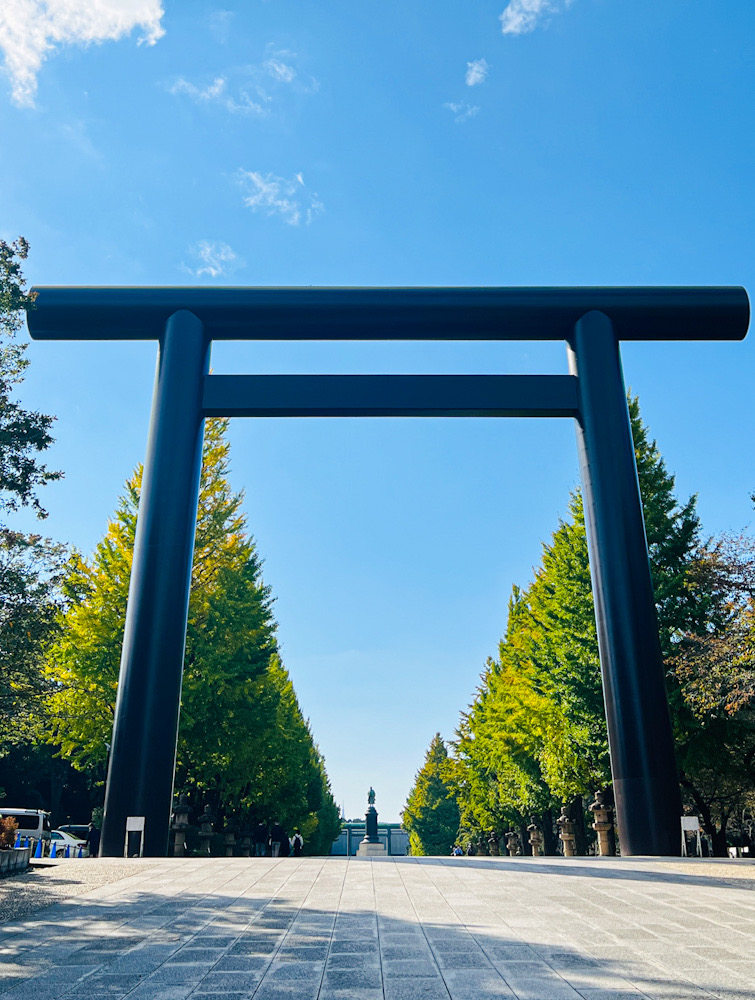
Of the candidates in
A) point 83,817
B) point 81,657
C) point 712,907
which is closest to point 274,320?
point 81,657

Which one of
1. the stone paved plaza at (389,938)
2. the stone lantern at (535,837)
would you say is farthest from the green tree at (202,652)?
the stone lantern at (535,837)

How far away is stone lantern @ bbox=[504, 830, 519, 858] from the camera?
36.0 meters

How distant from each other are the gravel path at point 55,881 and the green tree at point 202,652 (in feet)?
22.8

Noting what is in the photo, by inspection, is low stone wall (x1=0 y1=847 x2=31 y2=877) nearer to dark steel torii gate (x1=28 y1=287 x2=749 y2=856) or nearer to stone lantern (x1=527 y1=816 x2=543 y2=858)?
dark steel torii gate (x1=28 y1=287 x2=749 y2=856)

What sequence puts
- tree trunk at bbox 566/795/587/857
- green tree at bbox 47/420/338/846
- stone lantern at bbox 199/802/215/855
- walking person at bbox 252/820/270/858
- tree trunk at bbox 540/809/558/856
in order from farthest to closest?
walking person at bbox 252/820/270/858
tree trunk at bbox 540/809/558/856
tree trunk at bbox 566/795/587/857
stone lantern at bbox 199/802/215/855
green tree at bbox 47/420/338/846

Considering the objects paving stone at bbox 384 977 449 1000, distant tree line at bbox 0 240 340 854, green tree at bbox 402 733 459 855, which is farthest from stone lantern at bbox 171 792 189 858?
green tree at bbox 402 733 459 855

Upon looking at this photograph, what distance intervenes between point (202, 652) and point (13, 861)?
9479 mm

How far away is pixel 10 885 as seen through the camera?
8.80 m

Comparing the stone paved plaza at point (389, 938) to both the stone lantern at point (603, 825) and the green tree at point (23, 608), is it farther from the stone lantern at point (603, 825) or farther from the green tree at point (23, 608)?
the stone lantern at point (603, 825)

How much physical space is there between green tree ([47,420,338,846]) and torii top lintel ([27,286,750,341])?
5510 mm

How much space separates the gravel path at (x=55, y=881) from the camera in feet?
24.6

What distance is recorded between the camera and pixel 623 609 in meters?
13.3

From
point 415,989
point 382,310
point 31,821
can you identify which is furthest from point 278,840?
point 415,989

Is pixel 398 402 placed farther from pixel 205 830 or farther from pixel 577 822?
pixel 577 822
